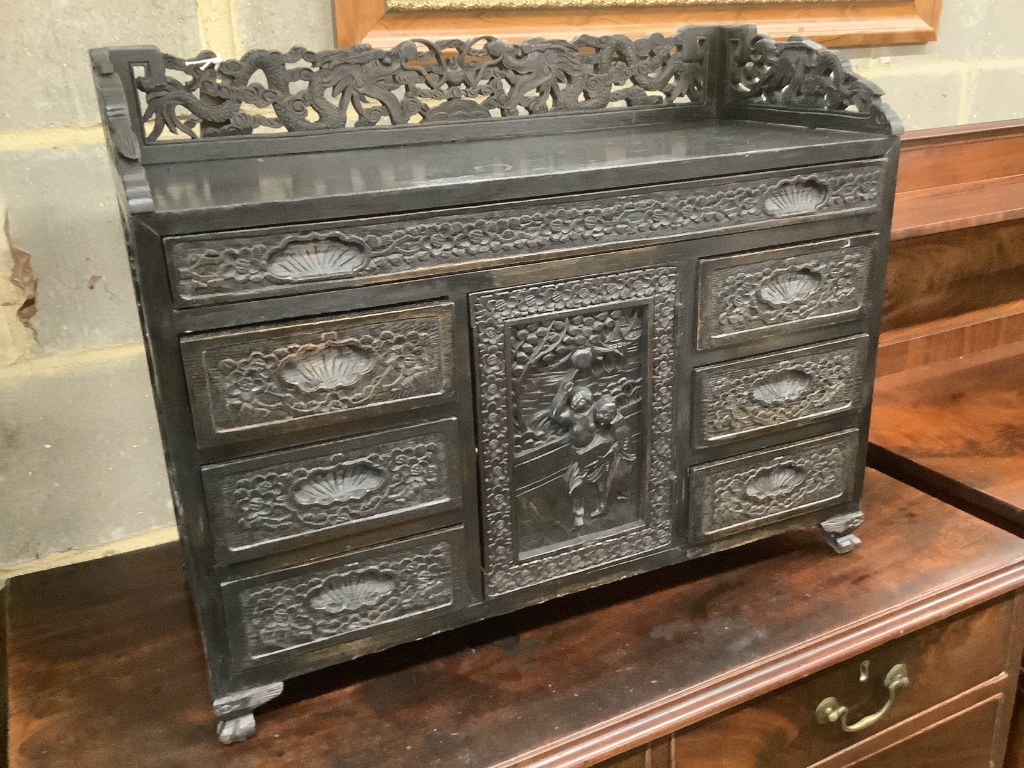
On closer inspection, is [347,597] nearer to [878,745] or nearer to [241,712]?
[241,712]

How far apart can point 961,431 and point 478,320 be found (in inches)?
37.5

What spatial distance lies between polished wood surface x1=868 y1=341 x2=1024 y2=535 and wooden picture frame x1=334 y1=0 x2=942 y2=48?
579mm

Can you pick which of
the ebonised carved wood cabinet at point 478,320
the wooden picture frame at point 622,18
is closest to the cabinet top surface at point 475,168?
the ebonised carved wood cabinet at point 478,320

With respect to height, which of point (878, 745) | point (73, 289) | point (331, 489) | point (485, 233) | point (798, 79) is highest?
point (798, 79)

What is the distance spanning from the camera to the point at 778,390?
3.20 feet

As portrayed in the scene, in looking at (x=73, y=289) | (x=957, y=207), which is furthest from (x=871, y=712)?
(x=73, y=289)

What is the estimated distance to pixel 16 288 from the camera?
102 cm

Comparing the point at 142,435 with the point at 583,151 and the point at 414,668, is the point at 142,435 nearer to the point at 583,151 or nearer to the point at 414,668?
the point at 414,668

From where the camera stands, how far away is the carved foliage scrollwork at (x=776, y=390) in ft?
3.09

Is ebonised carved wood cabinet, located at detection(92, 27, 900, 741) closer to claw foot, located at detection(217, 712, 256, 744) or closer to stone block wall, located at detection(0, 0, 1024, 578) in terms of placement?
claw foot, located at detection(217, 712, 256, 744)

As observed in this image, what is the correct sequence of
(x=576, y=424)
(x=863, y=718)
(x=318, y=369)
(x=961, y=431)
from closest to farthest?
1. (x=318, y=369)
2. (x=576, y=424)
3. (x=863, y=718)
4. (x=961, y=431)

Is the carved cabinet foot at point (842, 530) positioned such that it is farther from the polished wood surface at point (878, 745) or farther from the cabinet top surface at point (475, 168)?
the cabinet top surface at point (475, 168)

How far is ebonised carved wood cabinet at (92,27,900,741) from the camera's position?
73 centimetres

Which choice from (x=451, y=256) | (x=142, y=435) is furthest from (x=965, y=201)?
(x=142, y=435)
